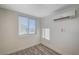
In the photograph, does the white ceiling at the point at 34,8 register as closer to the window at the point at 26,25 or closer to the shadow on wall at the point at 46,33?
the window at the point at 26,25

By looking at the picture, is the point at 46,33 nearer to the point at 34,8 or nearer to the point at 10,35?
the point at 34,8

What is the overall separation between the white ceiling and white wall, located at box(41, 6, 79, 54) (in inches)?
4.0

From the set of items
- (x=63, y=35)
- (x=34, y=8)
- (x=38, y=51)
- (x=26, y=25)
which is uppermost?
(x=34, y=8)

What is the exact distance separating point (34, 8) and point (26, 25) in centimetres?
35

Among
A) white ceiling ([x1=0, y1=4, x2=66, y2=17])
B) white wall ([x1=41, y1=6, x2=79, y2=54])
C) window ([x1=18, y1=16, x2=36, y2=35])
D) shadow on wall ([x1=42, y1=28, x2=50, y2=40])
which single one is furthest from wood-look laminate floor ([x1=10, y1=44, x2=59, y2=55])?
white ceiling ([x1=0, y1=4, x2=66, y2=17])

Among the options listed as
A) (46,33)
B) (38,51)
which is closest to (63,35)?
(46,33)

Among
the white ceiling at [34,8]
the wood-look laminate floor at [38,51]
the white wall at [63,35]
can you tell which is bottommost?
the wood-look laminate floor at [38,51]

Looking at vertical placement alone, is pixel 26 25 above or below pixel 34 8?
below

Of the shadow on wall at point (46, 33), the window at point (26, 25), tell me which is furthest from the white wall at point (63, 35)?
the window at point (26, 25)

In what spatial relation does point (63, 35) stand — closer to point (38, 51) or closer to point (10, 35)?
point (38, 51)

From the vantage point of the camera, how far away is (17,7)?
1.38 m

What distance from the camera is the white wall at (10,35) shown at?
1370mm

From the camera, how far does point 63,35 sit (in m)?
1.41

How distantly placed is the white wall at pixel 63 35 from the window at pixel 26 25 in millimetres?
190
